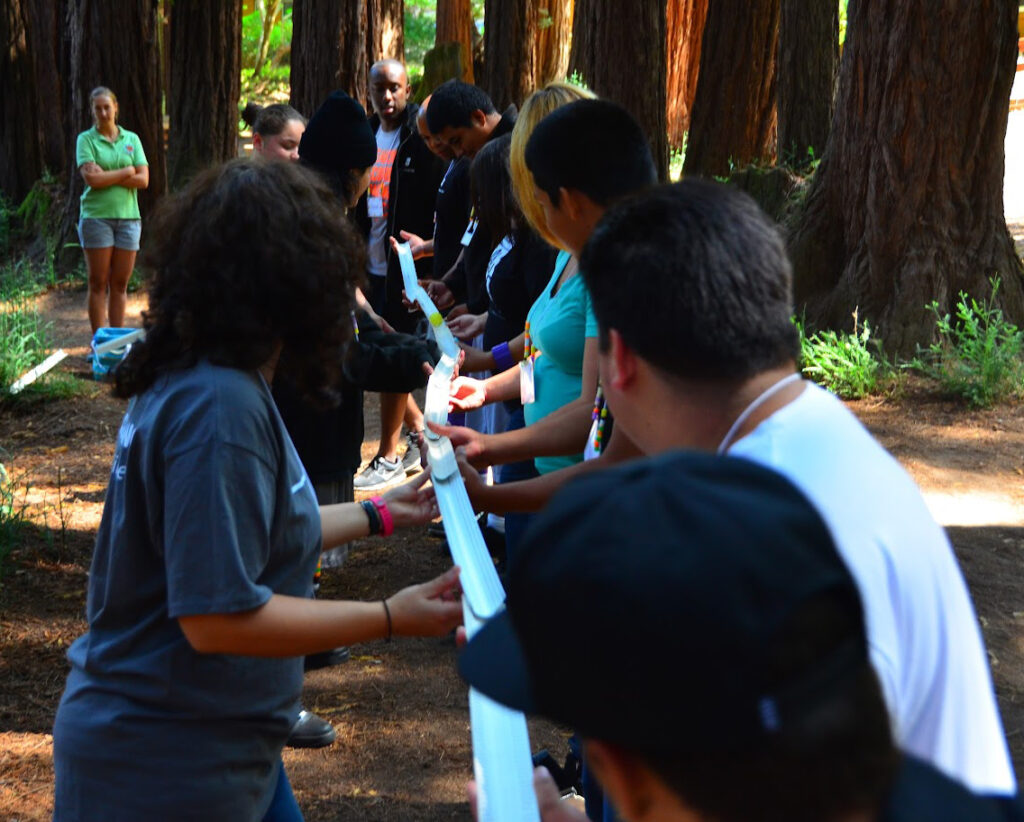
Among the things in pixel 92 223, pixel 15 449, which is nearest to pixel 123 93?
pixel 92 223

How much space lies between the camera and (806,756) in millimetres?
979

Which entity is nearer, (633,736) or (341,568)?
(633,736)

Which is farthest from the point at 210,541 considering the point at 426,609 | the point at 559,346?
the point at 559,346

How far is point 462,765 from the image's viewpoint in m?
4.29

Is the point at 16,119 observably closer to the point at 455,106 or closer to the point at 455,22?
the point at 455,22

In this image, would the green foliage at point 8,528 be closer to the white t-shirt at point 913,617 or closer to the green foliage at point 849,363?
→ the green foliage at point 849,363

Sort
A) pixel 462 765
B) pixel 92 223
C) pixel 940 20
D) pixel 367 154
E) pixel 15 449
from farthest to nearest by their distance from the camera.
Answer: pixel 92 223, pixel 15 449, pixel 940 20, pixel 367 154, pixel 462 765

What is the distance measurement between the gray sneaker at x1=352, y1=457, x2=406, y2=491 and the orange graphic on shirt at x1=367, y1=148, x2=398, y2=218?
5.19 ft

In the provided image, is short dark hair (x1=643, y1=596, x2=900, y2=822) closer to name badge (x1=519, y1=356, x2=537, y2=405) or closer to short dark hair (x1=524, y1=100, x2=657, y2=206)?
short dark hair (x1=524, y1=100, x2=657, y2=206)

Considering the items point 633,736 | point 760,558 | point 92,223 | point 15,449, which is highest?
point 760,558

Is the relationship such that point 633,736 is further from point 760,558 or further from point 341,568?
point 341,568

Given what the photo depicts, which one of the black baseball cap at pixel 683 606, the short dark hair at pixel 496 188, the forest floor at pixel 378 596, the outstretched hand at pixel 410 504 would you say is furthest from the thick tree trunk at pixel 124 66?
the black baseball cap at pixel 683 606

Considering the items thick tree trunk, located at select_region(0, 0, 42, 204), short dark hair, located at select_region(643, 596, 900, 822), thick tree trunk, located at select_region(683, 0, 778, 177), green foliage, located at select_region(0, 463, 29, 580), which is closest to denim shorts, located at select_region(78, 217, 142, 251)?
green foliage, located at select_region(0, 463, 29, 580)

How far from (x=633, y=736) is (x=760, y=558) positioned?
0.19 m
